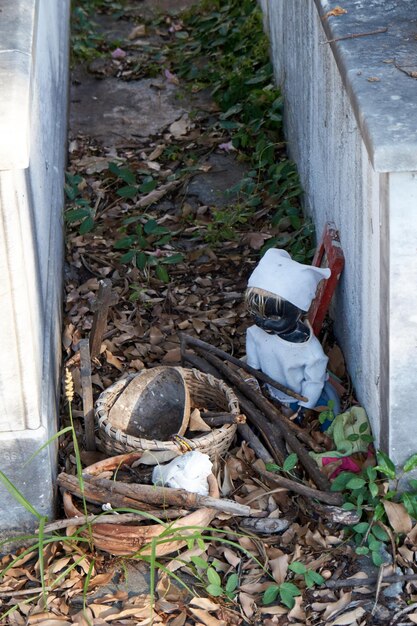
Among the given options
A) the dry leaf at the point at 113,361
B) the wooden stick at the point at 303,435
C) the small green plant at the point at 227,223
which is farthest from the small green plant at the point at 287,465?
the small green plant at the point at 227,223

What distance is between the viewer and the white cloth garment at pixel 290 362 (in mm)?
4043

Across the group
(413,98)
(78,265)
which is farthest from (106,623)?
(78,265)

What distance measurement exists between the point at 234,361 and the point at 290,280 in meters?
0.50

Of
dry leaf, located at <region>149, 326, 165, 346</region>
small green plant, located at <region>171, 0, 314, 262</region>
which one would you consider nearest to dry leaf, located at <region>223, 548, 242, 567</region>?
dry leaf, located at <region>149, 326, 165, 346</region>

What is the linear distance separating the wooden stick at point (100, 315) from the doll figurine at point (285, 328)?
0.60 m

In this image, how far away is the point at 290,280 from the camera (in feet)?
A: 12.8

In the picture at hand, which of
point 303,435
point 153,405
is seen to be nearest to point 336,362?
point 303,435

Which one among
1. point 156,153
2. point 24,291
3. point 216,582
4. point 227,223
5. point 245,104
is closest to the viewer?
point 24,291

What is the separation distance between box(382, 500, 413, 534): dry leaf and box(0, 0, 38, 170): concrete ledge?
170 centimetres

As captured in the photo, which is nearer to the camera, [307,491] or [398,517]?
[398,517]

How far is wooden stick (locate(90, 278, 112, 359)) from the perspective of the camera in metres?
4.14

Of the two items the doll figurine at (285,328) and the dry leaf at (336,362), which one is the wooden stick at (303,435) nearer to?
the doll figurine at (285,328)

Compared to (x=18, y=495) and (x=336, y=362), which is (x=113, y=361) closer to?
(x=336, y=362)

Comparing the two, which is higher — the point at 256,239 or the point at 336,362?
the point at 256,239
